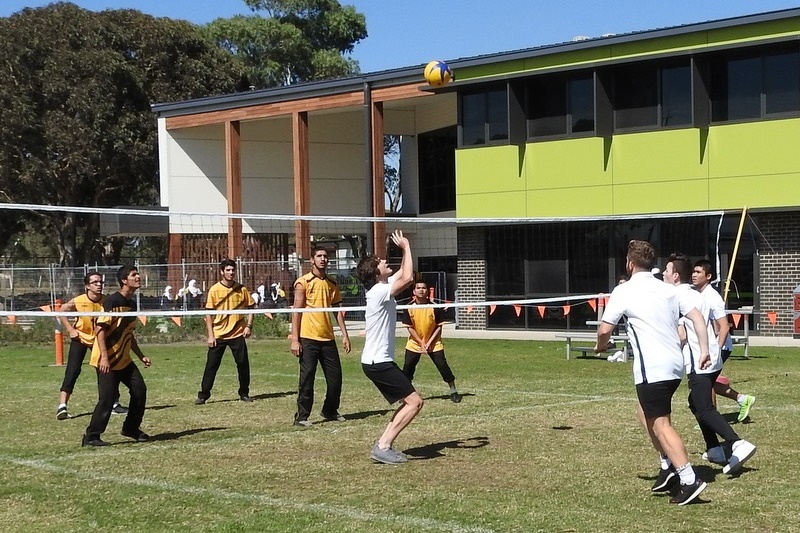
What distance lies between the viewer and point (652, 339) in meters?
7.98

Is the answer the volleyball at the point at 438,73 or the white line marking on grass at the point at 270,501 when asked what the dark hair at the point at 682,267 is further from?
the volleyball at the point at 438,73

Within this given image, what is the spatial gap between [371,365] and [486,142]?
21.1 metres

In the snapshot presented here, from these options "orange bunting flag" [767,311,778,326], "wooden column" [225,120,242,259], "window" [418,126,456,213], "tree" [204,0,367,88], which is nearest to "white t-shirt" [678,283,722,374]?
"orange bunting flag" [767,311,778,326]

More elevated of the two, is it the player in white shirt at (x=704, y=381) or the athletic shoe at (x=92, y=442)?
the player in white shirt at (x=704, y=381)

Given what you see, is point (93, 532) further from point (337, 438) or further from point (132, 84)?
point (132, 84)

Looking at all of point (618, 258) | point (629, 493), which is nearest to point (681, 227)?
point (618, 258)

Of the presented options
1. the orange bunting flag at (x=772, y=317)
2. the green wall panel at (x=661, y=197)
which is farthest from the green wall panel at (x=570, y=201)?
the orange bunting flag at (x=772, y=317)

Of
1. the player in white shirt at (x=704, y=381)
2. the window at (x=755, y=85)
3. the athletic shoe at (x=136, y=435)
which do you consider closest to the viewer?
the player in white shirt at (x=704, y=381)

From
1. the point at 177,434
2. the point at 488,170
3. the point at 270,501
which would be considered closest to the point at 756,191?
the point at 488,170

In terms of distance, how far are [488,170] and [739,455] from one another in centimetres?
2202

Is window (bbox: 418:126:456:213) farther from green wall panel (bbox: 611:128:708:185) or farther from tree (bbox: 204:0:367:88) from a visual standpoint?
tree (bbox: 204:0:367:88)

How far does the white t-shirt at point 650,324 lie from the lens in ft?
26.1

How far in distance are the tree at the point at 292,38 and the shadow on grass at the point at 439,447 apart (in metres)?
52.1

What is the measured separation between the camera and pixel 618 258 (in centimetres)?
2759
